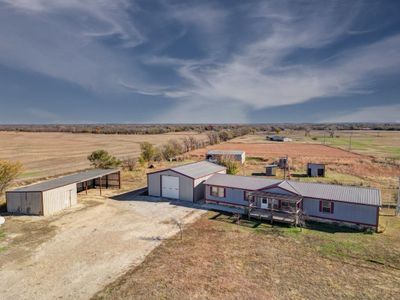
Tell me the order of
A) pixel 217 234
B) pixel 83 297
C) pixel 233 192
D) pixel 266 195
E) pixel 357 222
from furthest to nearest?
pixel 233 192, pixel 266 195, pixel 357 222, pixel 217 234, pixel 83 297

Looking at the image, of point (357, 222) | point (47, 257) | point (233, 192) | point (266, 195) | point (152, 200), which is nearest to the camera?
point (47, 257)

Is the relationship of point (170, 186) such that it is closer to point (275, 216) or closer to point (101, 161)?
point (275, 216)

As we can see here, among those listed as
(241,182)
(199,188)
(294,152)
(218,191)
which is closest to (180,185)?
(199,188)

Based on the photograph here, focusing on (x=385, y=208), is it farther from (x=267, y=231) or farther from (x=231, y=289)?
(x=231, y=289)

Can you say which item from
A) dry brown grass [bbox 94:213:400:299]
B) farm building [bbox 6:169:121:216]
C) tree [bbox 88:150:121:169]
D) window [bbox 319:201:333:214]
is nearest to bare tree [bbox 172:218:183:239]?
dry brown grass [bbox 94:213:400:299]

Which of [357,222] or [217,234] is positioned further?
[357,222]

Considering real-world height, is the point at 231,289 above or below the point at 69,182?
below

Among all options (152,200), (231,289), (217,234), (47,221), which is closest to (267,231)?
(217,234)
